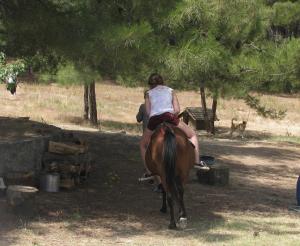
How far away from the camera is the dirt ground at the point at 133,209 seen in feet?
22.2

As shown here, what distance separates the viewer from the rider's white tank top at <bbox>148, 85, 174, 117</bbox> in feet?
24.8

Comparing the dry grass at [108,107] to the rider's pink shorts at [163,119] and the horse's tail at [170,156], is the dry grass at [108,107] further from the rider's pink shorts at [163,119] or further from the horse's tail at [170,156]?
the horse's tail at [170,156]

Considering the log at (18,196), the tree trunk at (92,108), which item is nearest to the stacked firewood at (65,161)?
the log at (18,196)

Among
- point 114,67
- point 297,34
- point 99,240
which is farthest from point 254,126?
point 99,240

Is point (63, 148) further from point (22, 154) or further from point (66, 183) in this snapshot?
point (22, 154)

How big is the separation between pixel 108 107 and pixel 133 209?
19.7 m

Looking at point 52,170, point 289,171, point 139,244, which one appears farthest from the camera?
point 289,171

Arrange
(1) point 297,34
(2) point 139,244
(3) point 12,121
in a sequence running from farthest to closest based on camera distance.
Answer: (1) point 297,34 < (3) point 12,121 < (2) point 139,244

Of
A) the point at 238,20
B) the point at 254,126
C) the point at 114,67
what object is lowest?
the point at 254,126

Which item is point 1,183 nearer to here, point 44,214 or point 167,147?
point 44,214

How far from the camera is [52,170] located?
8.91m

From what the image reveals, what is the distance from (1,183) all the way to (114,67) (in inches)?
81.4

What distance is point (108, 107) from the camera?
27891 millimetres

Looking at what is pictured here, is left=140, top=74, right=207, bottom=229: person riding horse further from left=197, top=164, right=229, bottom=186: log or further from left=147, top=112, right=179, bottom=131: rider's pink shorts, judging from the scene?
left=197, top=164, right=229, bottom=186: log
